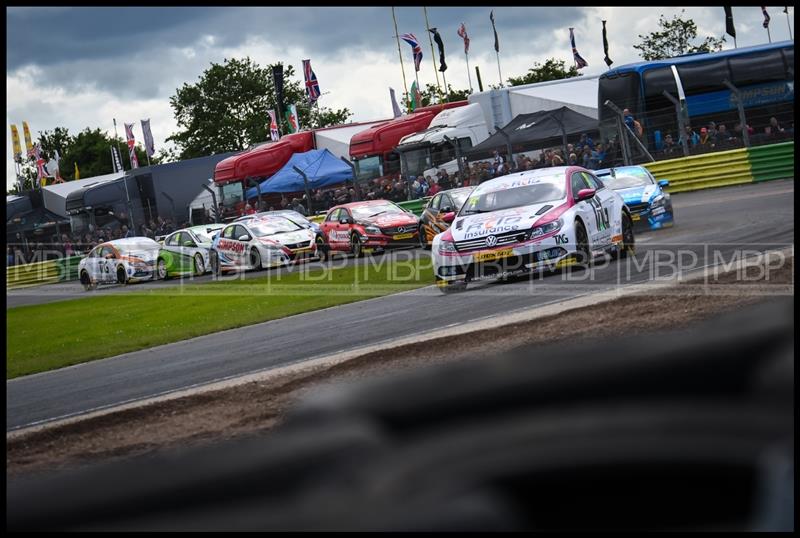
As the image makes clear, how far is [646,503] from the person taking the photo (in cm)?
267

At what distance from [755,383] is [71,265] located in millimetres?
36612

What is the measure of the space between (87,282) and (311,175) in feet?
25.1

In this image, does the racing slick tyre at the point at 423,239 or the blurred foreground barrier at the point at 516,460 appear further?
the racing slick tyre at the point at 423,239

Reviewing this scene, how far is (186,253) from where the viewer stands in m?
26.2

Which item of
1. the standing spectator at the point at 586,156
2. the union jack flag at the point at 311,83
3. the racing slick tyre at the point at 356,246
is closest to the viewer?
the racing slick tyre at the point at 356,246

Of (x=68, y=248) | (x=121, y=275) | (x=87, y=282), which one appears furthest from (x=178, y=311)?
(x=68, y=248)

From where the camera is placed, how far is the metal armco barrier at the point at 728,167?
81.9ft

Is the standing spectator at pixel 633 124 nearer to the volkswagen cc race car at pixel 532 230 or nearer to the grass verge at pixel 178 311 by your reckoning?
the grass verge at pixel 178 311

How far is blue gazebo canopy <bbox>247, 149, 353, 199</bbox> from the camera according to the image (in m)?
32.0

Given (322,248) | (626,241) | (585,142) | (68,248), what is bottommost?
(626,241)

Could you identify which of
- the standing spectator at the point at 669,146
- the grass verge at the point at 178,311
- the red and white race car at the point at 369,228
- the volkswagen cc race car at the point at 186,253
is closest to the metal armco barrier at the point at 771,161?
the standing spectator at the point at 669,146

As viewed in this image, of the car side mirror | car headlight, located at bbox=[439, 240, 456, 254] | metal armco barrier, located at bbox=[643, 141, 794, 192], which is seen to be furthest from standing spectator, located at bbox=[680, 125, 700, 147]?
car headlight, located at bbox=[439, 240, 456, 254]

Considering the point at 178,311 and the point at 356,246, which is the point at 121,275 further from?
the point at 178,311

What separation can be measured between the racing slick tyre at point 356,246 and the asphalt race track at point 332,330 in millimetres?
8701
